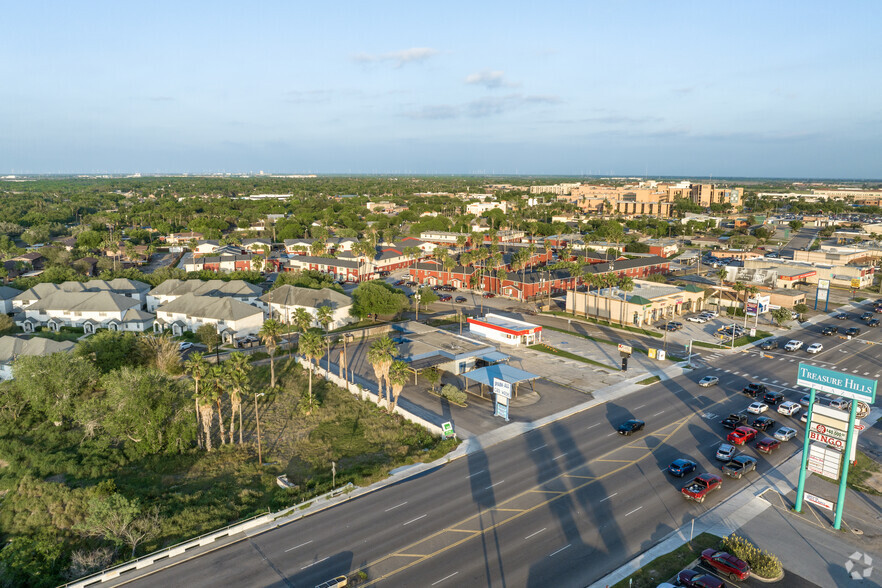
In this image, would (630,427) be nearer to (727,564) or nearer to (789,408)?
(789,408)

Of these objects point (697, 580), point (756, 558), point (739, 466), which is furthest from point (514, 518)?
point (739, 466)

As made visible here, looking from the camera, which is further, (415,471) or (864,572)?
(415,471)

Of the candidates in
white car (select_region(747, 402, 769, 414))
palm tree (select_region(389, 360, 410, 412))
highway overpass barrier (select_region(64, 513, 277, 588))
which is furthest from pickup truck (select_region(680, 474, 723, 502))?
highway overpass barrier (select_region(64, 513, 277, 588))

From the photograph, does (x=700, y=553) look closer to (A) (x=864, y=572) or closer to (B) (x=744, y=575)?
(B) (x=744, y=575)

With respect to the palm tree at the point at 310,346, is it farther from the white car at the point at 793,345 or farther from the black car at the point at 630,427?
the white car at the point at 793,345

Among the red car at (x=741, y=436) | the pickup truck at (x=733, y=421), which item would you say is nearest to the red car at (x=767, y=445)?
the red car at (x=741, y=436)

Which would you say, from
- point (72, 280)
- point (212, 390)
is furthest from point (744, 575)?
point (72, 280)
